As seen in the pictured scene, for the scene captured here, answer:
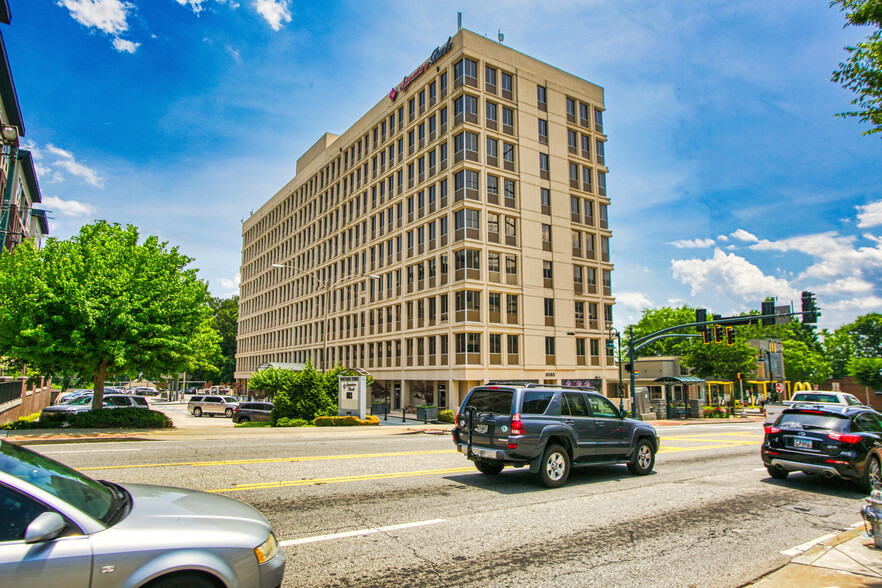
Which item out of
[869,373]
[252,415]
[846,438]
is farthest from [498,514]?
[869,373]

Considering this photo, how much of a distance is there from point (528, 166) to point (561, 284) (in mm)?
10301

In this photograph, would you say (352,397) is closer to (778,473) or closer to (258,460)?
(258,460)

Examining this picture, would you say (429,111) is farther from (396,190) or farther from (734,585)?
(734,585)

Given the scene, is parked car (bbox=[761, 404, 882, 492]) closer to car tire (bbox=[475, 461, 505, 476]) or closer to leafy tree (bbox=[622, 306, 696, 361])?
car tire (bbox=[475, 461, 505, 476])

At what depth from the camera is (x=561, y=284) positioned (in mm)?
44938

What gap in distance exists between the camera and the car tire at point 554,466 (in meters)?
9.54

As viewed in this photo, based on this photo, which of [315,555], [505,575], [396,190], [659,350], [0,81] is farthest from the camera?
[659,350]

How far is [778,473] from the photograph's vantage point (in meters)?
11.4

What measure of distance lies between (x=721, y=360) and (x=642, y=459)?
50211 millimetres

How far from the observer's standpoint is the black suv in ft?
31.0

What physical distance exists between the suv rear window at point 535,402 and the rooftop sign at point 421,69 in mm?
39315


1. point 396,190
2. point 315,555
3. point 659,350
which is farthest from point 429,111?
point 659,350

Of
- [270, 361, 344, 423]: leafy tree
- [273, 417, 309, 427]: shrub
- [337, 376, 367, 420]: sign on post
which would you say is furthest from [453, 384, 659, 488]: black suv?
[270, 361, 344, 423]: leafy tree

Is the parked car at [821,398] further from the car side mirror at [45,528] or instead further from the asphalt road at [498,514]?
the car side mirror at [45,528]
